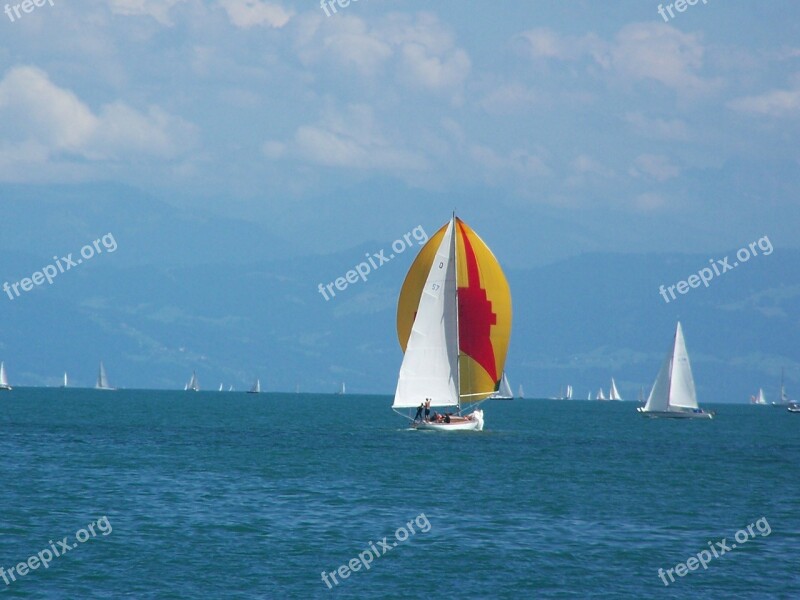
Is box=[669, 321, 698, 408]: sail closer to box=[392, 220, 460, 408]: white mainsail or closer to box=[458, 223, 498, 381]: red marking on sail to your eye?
box=[458, 223, 498, 381]: red marking on sail

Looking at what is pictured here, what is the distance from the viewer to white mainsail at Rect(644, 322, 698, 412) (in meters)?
113

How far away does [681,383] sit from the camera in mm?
116500

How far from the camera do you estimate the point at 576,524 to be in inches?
1519

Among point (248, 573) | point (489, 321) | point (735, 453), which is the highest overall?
point (489, 321)

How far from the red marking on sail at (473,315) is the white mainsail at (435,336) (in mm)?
632

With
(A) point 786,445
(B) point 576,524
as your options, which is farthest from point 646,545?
(A) point 786,445

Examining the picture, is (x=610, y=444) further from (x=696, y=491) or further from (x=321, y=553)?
(x=321, y=553)

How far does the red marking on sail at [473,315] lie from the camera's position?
67.8 m

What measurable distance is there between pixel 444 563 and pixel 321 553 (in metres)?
3.17

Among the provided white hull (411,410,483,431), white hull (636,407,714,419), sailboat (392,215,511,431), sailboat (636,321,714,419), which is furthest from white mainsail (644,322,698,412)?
sailboat (392,215,511,431)

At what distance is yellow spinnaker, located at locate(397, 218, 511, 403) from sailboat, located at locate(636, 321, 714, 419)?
4576cm

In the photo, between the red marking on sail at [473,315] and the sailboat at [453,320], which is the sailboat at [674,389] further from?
the red marking on sail at [473,315]

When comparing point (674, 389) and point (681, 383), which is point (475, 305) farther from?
point (674, 389)

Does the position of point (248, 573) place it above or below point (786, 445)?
below
